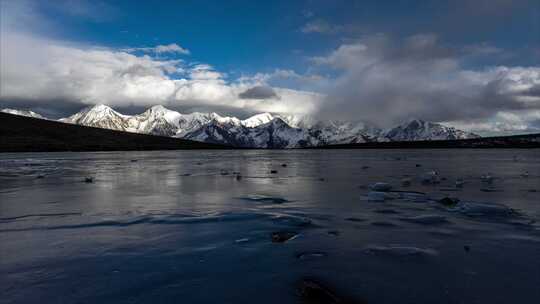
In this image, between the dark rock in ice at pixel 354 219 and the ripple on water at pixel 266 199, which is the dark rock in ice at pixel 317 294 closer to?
the dark rock in ice at pixel 354 219

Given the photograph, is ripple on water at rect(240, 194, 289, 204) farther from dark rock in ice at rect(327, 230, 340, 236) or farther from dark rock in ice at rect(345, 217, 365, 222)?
dark rock in ice at rect(327, 230, 340, 236)

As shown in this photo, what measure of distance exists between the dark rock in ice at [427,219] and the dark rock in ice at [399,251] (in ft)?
12.6

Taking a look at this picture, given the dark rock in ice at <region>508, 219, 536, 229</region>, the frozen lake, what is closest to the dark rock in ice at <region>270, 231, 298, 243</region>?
the frozen lake

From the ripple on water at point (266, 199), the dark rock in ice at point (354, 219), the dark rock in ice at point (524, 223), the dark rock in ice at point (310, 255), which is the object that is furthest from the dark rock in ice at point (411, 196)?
the dark rock in ice at point (310, 255)

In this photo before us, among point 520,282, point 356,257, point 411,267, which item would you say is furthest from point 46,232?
point 520,282

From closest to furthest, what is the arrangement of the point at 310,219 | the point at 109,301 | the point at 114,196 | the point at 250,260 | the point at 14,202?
the point at 109,301 < the point at 250,260 < the point at 310,219 < the point at 14,202 < the point at 114,196

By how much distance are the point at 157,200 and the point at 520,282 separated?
1767 cm

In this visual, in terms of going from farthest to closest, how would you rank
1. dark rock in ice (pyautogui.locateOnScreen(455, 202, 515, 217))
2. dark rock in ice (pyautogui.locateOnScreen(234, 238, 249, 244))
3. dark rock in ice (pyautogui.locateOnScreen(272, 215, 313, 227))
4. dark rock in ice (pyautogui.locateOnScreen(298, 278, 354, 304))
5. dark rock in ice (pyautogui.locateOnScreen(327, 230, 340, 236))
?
dark rock in ice (pyautogui.locateOnScreen(455, 202, 515, 217)), dark rock in ice (pyautogui.locateOnScreen(272, 215, 313, 227)), dark rock in ice (pyautogui.locateOnScreen(327, 230, 340, 236)), dark rock in ice (pyautogui.locateOnScreen(234, 238, 249, 244)), dark rock in ice (pyautogui.locateOnScreen(298, 278, 354, 304))

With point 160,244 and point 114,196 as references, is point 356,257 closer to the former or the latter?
point 160,244

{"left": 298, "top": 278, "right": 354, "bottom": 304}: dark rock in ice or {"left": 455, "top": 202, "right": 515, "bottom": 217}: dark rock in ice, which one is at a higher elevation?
{"left": 455, "top": 202, "right": 515, "bottom": 217}: dark rock in ice

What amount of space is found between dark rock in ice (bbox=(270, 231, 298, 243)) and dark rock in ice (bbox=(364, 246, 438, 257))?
8.66ft

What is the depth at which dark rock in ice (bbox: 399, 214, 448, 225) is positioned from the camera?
47.0 ft

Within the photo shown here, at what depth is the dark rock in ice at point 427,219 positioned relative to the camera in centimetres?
1431

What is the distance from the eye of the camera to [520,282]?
8.15m
